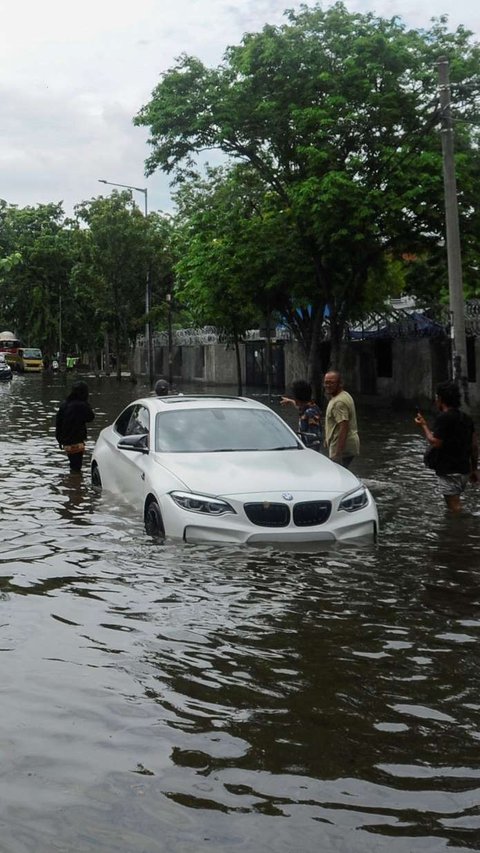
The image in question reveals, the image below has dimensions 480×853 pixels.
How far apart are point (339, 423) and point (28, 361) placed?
70.6 metres

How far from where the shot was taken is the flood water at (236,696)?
393 cm

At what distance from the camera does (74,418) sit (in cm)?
1451

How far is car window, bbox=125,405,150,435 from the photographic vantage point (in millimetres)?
11344

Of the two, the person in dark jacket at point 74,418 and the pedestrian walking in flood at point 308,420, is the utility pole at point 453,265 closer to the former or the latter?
the pedestrian walking in flood at point 308,420

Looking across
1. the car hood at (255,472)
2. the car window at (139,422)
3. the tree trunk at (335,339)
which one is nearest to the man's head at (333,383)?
the car hood at (255,472)

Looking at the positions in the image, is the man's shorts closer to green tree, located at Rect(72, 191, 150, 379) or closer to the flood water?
the flood water

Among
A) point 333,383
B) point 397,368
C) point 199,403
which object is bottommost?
point 199,403

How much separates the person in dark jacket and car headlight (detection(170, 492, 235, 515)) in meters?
5.37

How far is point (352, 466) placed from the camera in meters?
17.1

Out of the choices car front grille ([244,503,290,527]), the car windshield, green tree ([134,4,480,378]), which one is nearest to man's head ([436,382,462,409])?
the car windshield

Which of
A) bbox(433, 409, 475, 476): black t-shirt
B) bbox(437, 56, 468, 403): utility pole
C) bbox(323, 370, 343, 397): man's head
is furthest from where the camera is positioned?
bbox(437, 56, 468, 403): utility pole

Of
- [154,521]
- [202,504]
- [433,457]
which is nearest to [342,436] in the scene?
[433,457]

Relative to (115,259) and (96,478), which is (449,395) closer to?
(96,478)

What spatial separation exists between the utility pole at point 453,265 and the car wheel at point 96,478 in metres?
6.73
